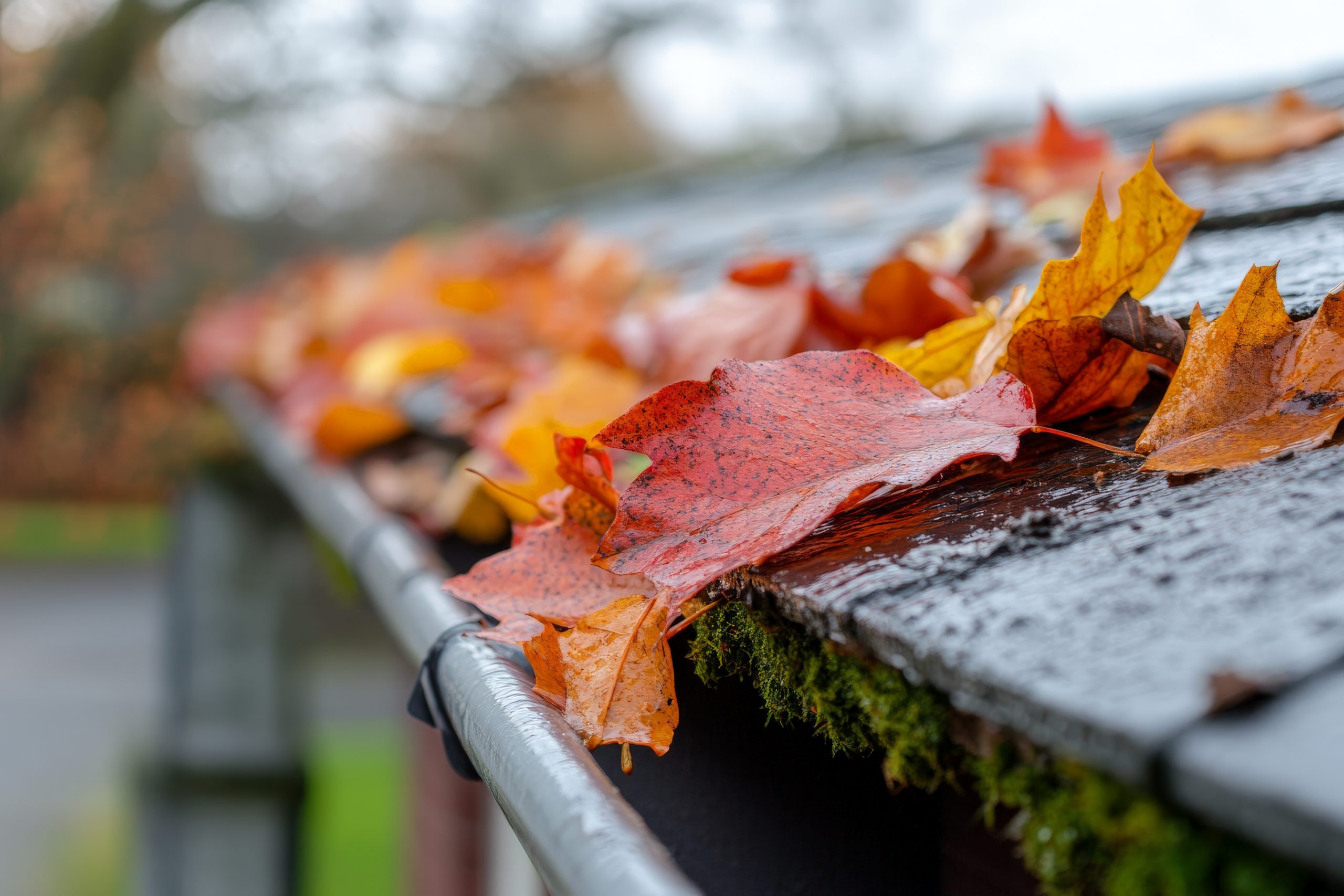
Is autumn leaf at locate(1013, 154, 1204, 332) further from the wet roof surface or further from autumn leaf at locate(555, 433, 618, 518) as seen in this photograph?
autumn leaf at locate(555, 433, 618, 518)

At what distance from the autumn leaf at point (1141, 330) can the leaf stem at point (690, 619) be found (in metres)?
0.27

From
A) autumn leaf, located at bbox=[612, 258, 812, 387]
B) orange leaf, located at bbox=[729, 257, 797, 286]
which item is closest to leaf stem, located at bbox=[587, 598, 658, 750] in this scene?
autumn leaf, located at bbox=[612, 258, 812, 387]

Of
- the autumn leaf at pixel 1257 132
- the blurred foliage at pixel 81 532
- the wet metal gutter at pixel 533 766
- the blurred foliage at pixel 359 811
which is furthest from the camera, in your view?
the blurred foliage at pixel 81 532

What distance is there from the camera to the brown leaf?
1.90 feet

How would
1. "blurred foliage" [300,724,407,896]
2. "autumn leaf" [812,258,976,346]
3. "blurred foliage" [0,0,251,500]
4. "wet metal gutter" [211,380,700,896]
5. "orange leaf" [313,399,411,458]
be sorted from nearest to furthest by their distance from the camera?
1. "wet metal gutter" [211,380,700,896]
2. "autumn leaf" [812,258,976,346]
3. "orange leaf" [313,399,411,458]
4. "blurred foliage" [300,724,407,896]
5. "blurred foliage" [0,0,251,500]

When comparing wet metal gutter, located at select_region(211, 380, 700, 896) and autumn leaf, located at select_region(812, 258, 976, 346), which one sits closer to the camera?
wet metal gutter, located at select_region(211, 380, 700, 896)

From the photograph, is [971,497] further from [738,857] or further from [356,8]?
[356,8]

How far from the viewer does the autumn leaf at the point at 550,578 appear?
0.62 m

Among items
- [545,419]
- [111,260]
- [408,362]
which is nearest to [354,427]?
[408,362]

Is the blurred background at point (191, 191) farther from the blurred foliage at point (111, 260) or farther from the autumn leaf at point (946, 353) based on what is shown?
the autumn leaf at point (946, 353)

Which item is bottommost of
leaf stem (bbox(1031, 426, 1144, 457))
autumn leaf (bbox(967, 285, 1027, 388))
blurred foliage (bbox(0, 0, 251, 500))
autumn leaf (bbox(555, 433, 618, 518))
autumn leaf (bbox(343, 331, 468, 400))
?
blurred foliage (bbox(0, 0, 251, 500))

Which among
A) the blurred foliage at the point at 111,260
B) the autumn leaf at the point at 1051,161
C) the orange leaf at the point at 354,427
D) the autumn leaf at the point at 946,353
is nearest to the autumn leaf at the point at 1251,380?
the autumn leaf at the point at 946,353

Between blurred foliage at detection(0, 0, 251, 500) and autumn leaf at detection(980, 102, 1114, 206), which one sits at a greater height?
autumn leaf at detection(980, 102, 1114, 206)

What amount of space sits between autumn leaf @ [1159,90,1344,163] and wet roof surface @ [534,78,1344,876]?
2.02 feet
